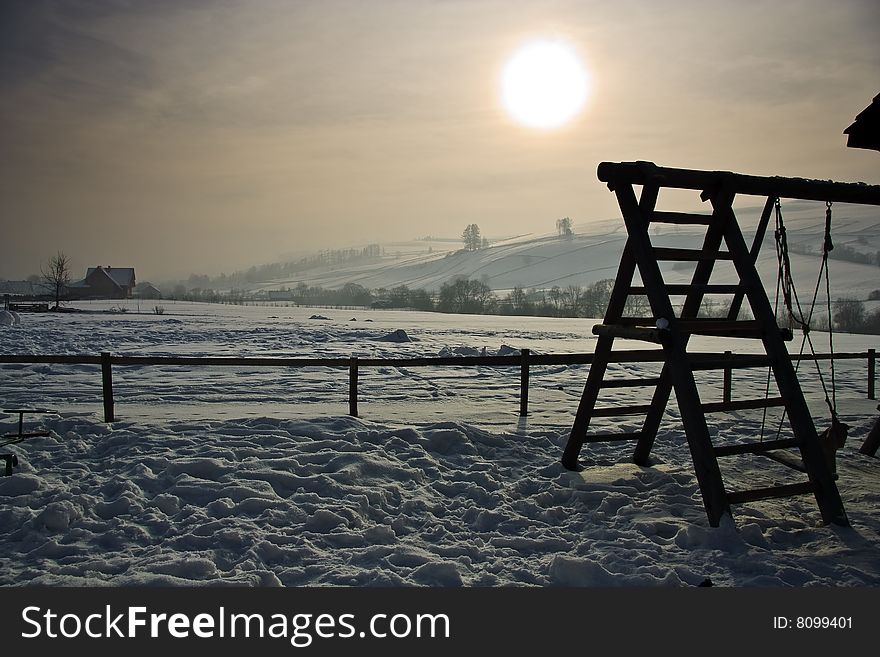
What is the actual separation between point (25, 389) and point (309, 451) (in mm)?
7677

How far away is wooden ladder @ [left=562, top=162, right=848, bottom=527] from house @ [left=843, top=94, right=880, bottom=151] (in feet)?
5.20

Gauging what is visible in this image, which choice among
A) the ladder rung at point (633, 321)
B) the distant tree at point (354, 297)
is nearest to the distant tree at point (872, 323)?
the ladder rung at point (633, 321)

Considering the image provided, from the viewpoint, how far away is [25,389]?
10.7m

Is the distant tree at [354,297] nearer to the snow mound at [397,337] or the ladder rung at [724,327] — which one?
the snow mound at [397,337]

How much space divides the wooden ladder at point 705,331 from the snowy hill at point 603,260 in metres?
65.4

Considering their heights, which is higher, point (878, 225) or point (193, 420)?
point (878, 225)

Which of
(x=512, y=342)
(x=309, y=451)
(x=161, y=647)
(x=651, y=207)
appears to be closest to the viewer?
(x=161, y=647)

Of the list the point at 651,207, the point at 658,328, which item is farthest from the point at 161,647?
the point at 651,207

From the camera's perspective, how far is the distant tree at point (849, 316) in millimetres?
41463

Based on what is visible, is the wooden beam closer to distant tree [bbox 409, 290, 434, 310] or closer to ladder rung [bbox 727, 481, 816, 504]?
ladder rung [bbox 727, 481, 816, 504]

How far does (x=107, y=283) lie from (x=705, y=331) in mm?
91859

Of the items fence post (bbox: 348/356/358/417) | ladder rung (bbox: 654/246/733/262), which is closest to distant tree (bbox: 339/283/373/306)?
fence post (bbox: 348/356/358/417)

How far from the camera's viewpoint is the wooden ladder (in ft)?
14.9

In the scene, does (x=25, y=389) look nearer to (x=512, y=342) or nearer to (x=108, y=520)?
(x=108, y=520)
